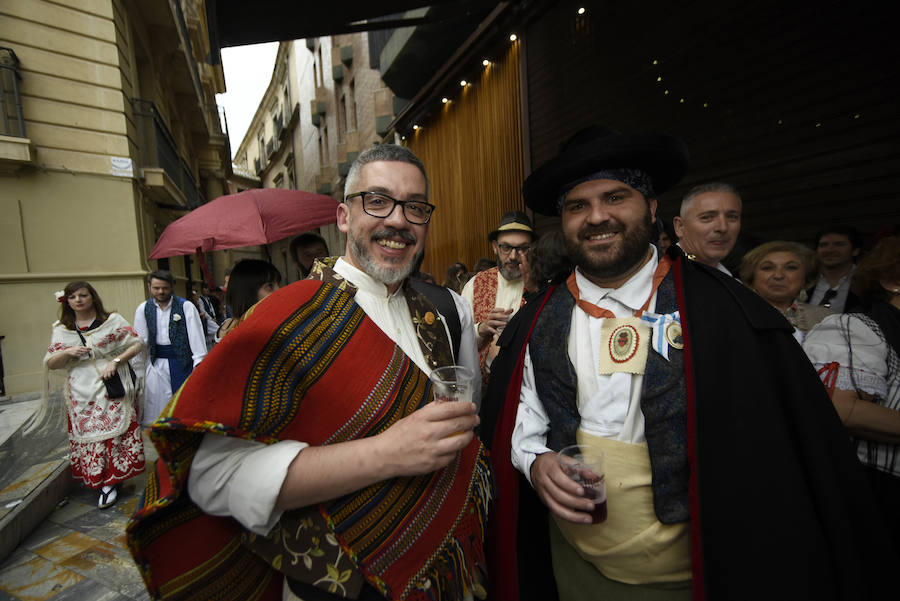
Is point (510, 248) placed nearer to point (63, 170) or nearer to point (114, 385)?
point (114, 385)

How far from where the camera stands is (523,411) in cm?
161

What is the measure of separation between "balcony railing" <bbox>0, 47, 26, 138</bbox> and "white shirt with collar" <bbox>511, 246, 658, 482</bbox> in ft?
29.9

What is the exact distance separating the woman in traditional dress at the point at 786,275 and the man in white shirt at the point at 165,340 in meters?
5.28

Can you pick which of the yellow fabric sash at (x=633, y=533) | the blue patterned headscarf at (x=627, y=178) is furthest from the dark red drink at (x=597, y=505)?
the blue patterned headscarf at (x=627, y=178)

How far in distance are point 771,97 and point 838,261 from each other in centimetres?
164

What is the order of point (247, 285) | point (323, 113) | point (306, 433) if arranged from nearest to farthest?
point (306, 433) → point (247, 285) → point (323, 113)

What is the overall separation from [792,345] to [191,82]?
15995mm

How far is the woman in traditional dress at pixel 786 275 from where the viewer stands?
7.20ft

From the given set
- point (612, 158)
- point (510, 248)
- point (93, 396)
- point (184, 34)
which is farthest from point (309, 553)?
point (184, 34)

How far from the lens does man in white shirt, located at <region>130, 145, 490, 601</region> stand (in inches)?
37.1

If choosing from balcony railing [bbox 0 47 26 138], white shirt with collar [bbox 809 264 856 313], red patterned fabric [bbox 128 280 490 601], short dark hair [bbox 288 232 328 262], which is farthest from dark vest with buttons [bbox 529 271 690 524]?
balcony railing [bbox 0 47 26 138]

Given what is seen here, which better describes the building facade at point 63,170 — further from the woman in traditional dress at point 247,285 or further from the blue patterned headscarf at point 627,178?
the blue patterned headscarf at point 627,178

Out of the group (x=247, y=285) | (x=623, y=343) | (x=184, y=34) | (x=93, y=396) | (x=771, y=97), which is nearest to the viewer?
(x=623, y=343)

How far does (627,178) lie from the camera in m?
1.56
